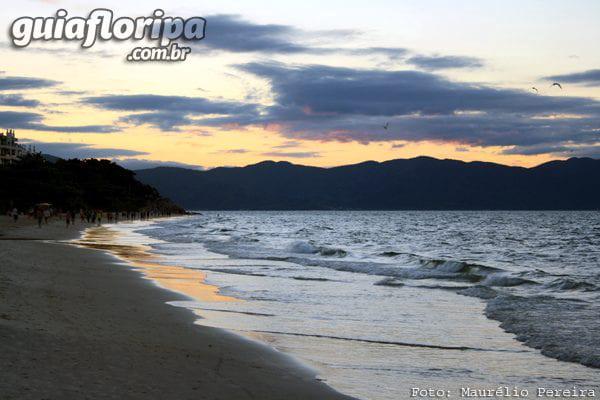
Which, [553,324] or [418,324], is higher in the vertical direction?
[553,324]

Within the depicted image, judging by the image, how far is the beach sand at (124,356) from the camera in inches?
284

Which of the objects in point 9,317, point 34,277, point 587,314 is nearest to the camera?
point 9,317

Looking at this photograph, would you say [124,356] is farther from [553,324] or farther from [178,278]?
[178,278]

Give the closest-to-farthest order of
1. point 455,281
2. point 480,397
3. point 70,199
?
point 480,397
point 455,281
point 70,199

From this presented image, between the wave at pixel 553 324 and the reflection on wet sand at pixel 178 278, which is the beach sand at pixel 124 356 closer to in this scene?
the reflection on wet sand at pixel 178 278

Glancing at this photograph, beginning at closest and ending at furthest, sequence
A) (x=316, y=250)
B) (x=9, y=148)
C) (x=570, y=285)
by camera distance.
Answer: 1. (x=570, y=285)
2. (x=316, y=250)
3. (x=9, y=148)

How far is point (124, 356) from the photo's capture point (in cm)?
877

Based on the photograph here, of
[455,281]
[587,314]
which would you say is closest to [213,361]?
[587,314]

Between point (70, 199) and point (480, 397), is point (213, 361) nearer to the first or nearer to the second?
point (480, 397)

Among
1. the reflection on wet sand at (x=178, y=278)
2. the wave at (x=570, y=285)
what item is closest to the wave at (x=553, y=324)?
the wave at (x=570, y=285)

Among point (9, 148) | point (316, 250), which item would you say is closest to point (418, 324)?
point (316, 250)

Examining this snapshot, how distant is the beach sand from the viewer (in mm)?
7203

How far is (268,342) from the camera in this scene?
37.1 feet

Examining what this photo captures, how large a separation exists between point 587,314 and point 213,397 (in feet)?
34.4
